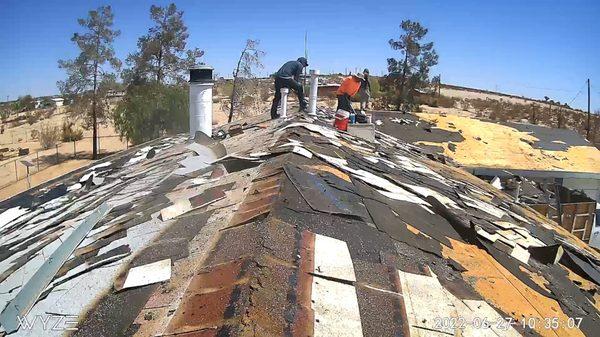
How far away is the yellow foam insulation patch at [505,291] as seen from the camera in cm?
254

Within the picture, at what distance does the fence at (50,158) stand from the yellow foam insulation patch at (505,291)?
18.2 m

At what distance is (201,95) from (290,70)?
2.74 m

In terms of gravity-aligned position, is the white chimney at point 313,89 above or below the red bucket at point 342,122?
above

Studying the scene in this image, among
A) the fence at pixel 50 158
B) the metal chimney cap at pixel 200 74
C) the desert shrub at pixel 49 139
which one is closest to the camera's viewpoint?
the metal chimney cap at pixel 200 74

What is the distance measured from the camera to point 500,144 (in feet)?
49.9

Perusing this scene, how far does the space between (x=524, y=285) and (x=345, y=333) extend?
201cm

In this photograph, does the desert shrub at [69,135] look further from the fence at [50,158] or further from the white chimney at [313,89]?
the white chimney at [313,89]

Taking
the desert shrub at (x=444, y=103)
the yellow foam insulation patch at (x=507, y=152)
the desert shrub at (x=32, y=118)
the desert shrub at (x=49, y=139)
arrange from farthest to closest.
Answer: the desert shrub at (x=444, y=103) < the desert shrub at (x=32, y=118) < the desert shrub at (x=49, y=139) < the yellow foam insulation patch at (x=507, y=152)

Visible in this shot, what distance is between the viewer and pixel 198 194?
3668 mm

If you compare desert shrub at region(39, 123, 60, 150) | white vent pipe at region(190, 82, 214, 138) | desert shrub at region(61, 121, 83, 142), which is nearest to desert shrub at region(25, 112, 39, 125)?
desert shrub at region(61, 121, 83, 142)

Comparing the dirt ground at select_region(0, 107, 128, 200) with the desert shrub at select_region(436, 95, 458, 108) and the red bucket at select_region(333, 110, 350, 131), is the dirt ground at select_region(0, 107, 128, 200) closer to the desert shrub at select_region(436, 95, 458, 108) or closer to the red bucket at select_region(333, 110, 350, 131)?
the red bucket at select_region(333, 110, 350, 131)

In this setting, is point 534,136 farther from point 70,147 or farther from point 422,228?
point 70,147

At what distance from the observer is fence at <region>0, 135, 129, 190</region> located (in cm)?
1906

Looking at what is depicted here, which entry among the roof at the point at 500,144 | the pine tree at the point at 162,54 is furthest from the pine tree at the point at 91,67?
the roof at the point at 500,144
